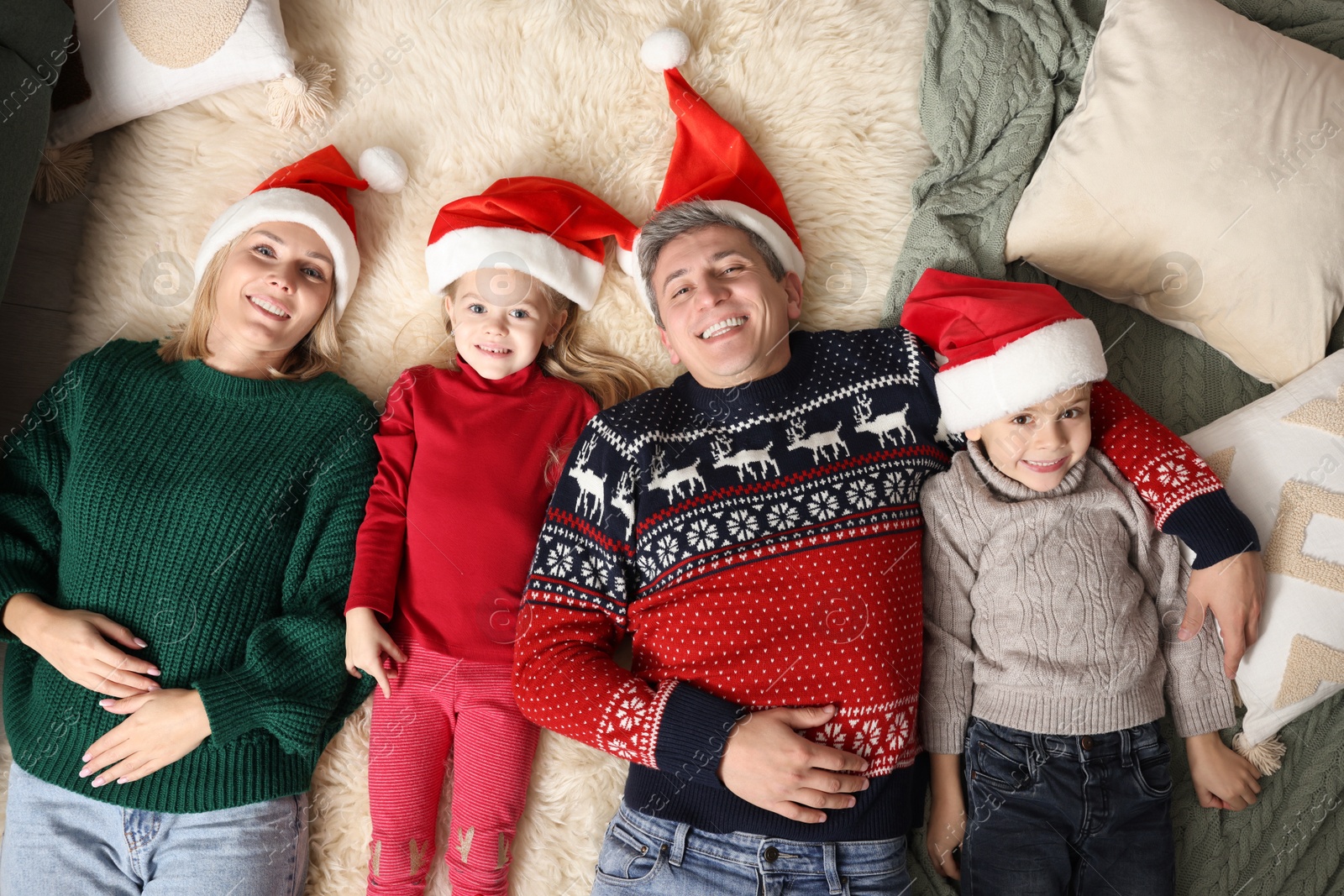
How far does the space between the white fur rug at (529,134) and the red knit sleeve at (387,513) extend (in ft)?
0.53

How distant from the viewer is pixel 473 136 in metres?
1.80

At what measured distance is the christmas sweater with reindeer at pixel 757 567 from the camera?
1.41m

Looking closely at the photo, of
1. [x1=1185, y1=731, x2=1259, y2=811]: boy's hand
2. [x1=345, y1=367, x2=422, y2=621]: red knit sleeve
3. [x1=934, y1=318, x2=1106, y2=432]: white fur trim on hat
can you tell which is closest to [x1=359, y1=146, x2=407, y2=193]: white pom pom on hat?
[x1=345, y1=367, x2=422, y2=621]: red knit sleeve

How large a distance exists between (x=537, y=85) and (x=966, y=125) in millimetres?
880

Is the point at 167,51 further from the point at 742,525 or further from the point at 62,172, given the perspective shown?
the point at 742,525

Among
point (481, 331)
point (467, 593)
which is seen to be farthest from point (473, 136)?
point (467, 593)

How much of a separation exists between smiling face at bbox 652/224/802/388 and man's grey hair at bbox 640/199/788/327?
0.05ft

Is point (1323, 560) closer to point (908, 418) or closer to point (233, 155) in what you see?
point (908, 418)

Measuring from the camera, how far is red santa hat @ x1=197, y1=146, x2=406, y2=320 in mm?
1623

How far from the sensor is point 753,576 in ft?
4.74

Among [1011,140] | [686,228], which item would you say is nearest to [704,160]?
[686,228]

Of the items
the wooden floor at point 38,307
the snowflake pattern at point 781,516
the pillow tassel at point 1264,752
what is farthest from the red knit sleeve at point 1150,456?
the wooden floor at point 38,307

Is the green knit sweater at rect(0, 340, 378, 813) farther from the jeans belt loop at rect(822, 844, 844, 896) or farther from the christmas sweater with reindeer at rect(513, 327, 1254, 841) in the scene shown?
the jeans belt loop at rect(822, 844, 844, 896)

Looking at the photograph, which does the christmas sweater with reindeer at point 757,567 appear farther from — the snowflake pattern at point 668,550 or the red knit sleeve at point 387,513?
the red knit sleeve at point 387,513
